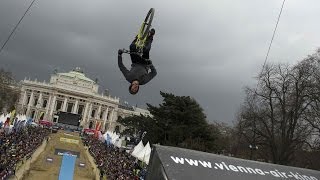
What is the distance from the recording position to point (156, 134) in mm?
58562

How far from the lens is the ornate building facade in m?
164

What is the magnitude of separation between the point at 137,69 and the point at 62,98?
160m

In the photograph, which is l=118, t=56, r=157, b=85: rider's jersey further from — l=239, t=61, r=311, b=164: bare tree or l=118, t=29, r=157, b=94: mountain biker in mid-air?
l=239, t=61, r=311, b=164: bare tree

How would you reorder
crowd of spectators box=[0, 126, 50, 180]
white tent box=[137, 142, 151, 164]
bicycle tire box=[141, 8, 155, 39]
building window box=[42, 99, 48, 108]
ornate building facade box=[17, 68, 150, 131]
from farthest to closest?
building window box=[42, 99, 48, 108] < ornate building facade box=[17, 68, 150, 131] < white tent box=[137, 142, 151, 164] < crowd of spectators box=[0, 126, 50, 180] < bicycle tire box=[141, 8, 155, 39]

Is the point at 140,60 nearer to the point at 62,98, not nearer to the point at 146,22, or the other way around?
the point at 146,22

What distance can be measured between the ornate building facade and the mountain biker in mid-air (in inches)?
6092

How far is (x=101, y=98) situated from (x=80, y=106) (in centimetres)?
934

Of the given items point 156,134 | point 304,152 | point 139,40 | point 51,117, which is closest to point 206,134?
point 156,134

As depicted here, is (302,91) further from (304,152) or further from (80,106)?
(80,106)

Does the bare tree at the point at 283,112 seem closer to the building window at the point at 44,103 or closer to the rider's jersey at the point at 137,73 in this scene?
the rider's jersey at the point at 137,73

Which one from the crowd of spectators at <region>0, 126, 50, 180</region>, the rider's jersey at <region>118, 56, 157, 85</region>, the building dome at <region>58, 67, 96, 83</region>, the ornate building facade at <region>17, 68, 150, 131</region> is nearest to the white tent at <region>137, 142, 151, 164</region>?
the crowd of spectators at <region>0, 126, 50, 180</region>

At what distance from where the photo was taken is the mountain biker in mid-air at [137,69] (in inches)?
370

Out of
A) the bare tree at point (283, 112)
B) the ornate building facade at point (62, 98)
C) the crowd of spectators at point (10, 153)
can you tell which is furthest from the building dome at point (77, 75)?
the bare tree at point (283, 112)

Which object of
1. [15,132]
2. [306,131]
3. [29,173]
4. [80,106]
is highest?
[80,106]
